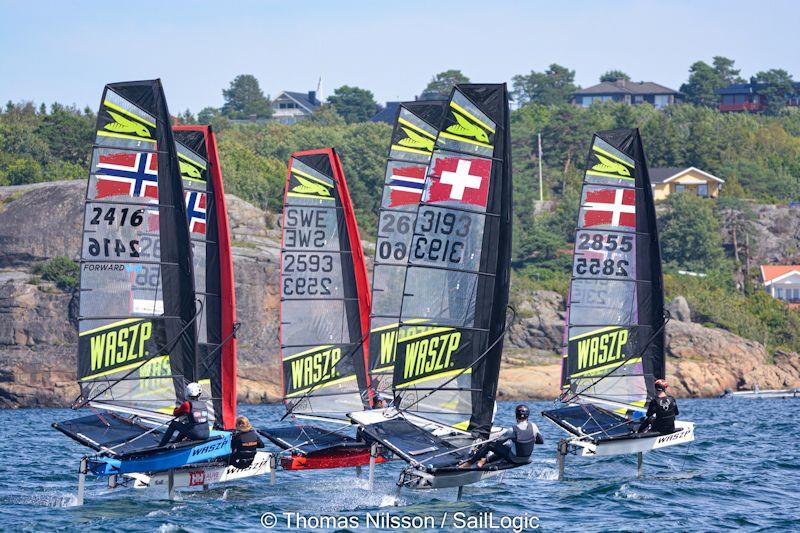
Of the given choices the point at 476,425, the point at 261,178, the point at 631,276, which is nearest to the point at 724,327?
the point at 261,178

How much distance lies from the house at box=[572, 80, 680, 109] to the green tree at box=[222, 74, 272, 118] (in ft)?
131

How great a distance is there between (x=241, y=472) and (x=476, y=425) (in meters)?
4.29

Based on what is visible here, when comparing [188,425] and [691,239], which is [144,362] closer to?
[188,425]

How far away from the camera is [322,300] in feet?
90.0

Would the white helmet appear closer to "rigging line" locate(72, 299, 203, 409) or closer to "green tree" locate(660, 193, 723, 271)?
"rigging line" locate(72, 299, 203, 409)

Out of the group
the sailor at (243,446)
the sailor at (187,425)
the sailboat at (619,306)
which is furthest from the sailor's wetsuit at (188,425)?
the sailboat at (619,306)

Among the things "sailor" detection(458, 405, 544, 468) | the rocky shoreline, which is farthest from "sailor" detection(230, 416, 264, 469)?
the rocky shoreline

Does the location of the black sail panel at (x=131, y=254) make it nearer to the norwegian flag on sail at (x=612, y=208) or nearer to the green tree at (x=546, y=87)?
the norwegian flag on sail at (x=612, y=208)

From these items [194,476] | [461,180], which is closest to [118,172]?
[194,476]

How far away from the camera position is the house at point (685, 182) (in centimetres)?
9956

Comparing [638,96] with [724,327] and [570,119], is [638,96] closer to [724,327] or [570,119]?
[570,119]

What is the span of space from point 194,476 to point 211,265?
212 inches

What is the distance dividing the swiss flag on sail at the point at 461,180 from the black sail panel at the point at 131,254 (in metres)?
4.81

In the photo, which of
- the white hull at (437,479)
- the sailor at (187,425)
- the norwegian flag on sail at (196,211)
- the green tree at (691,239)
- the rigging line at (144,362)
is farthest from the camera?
the green tree at (691,239)
